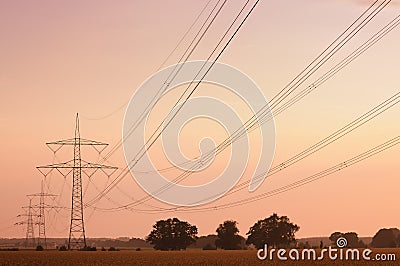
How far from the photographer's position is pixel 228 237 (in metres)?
172

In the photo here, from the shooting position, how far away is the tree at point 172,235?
170750mm

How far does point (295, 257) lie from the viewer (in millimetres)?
74562

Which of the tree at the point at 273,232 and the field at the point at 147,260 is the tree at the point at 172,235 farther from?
the field at the point at 147,260

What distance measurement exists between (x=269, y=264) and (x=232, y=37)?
125 feet

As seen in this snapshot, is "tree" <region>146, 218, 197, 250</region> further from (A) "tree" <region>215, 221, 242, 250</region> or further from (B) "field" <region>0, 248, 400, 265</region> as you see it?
(B) "field" <region>0, 248, 400, 265</region>

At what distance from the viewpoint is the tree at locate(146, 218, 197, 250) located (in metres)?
171

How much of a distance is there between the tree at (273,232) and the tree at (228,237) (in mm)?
2803

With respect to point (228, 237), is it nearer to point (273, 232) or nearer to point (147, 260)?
point (273, 232)

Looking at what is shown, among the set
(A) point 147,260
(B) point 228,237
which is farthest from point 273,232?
(A) point 147,260

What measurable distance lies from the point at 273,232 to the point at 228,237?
1076 cm

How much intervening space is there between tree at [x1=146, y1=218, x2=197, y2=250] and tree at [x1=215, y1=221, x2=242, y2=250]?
5.54 meters

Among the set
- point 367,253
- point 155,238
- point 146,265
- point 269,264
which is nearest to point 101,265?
point 146,265

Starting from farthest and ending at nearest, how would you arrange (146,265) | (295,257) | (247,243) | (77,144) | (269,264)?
(247,243), (77,144), (295,257), (146,265), (269,264)

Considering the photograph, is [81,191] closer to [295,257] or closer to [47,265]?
[47,265]
